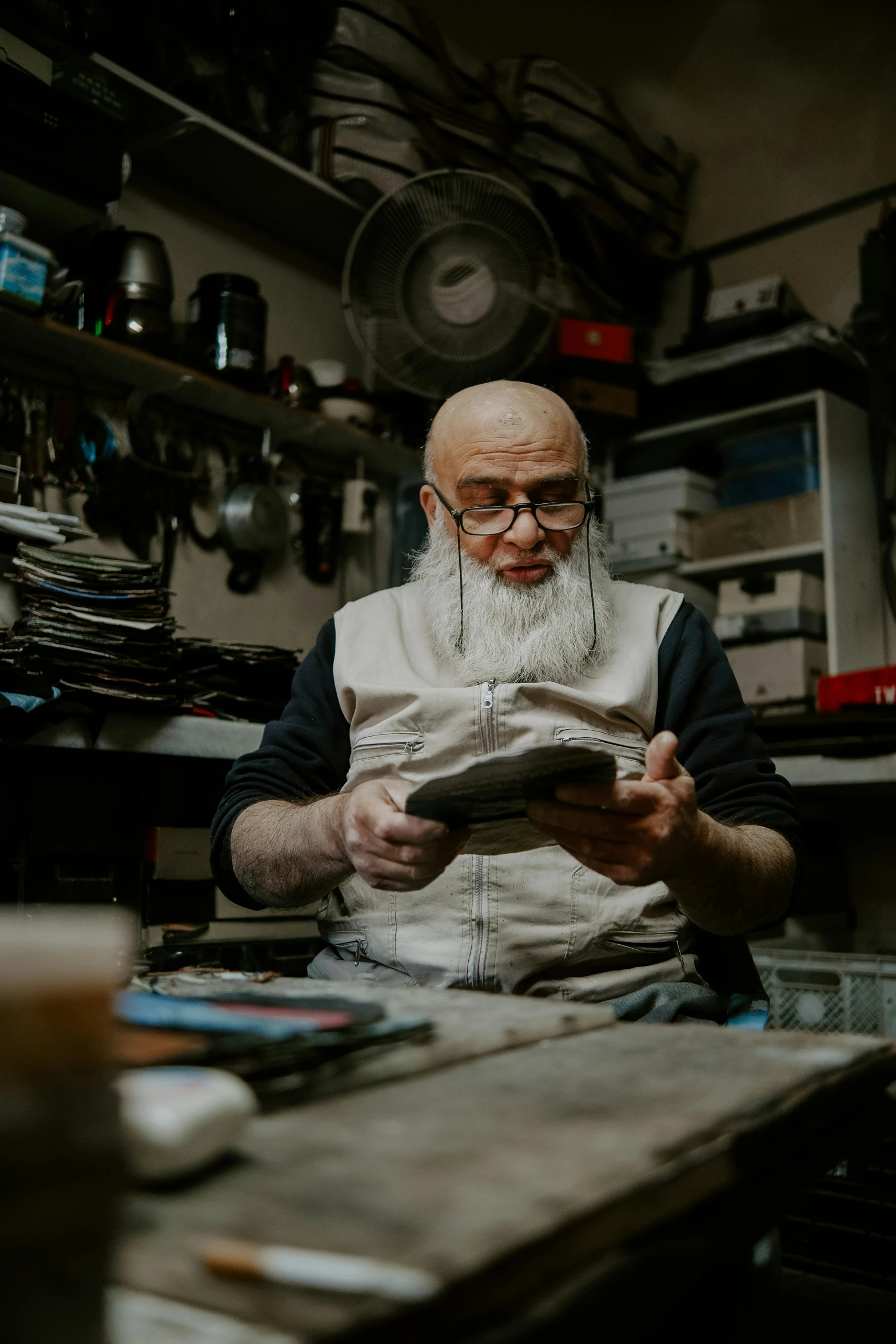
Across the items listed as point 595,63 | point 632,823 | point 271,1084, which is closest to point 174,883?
point 632,823

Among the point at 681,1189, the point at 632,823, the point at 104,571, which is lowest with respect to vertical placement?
the point at 681,1189

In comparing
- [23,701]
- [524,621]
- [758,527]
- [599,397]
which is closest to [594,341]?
[599,397]

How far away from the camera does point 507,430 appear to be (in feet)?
5.71

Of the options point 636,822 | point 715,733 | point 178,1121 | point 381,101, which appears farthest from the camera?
point 381,101

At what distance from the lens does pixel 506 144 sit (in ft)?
Answer: 11.0

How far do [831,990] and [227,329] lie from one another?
208cm

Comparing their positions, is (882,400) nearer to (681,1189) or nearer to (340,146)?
(340,146)

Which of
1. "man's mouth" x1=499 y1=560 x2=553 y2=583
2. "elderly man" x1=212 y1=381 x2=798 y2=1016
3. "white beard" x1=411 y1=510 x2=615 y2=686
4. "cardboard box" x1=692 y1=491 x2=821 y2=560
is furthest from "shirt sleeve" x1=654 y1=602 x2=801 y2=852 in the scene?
"cardboard box" x1=692 y1=491 x2=821 y2=560

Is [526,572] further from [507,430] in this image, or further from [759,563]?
[759,563]

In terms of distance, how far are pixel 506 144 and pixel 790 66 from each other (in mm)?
1243

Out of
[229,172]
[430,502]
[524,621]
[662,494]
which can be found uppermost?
[229,172]

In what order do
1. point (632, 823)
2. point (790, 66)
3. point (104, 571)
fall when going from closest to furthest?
point (632, 823) < point (104, 571) < point (790, 66)

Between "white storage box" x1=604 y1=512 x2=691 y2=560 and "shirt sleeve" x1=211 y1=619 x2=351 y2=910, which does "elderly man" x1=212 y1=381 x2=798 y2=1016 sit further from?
"white storage box" x1=604 y1=512 x2=691 y2=560

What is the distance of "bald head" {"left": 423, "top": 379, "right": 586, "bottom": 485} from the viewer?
5.67ft
